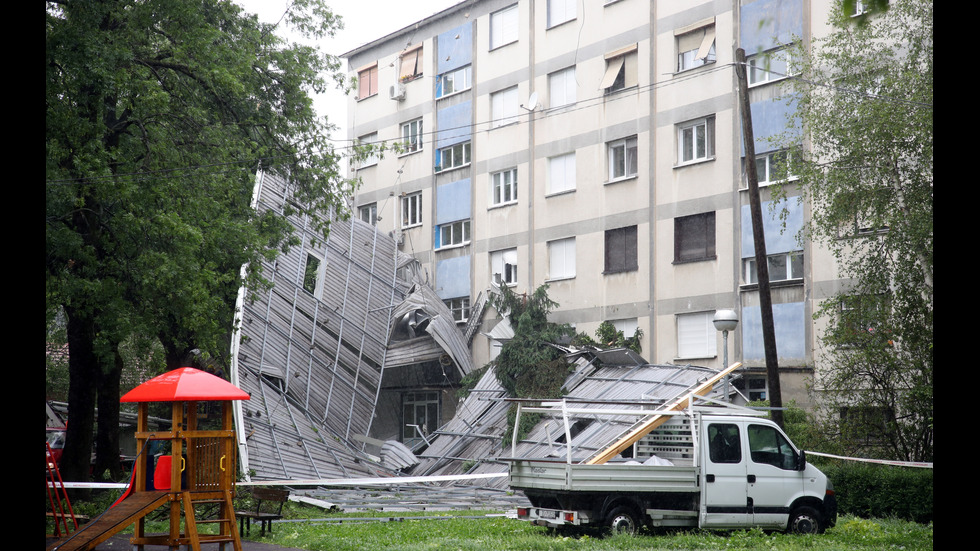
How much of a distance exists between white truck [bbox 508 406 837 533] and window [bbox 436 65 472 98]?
25.4m

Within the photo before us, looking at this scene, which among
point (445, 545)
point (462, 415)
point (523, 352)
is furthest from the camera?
point (462, 415)

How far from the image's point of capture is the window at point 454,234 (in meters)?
38.1

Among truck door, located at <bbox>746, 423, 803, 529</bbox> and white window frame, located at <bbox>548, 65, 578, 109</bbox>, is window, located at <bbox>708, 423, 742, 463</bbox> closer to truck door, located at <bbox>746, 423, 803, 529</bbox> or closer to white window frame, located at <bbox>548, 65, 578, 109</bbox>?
truck door, located at <bbox>746, 423, 803, 529</bbox>

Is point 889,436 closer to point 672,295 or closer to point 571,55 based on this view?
point 672,295

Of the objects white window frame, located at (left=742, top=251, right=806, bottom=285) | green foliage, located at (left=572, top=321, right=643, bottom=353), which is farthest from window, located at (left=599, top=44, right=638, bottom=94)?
green foliage, located at (left=572, top=321, right=643, bottom=353)

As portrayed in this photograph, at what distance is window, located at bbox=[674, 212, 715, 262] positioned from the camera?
94.9 ft

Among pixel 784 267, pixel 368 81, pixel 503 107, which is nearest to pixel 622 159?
pixel 503 107

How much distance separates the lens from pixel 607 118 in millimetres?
32344

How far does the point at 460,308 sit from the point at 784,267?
1504 centimetres

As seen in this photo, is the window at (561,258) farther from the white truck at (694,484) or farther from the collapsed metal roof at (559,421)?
the white truck at (694,484)

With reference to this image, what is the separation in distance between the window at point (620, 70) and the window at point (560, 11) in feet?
9.41

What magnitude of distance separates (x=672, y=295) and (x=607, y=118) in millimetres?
6844

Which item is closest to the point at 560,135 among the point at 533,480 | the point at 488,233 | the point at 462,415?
the point at 488,233

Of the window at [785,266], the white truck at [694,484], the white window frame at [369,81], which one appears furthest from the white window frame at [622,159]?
the white truck at [694,484]
